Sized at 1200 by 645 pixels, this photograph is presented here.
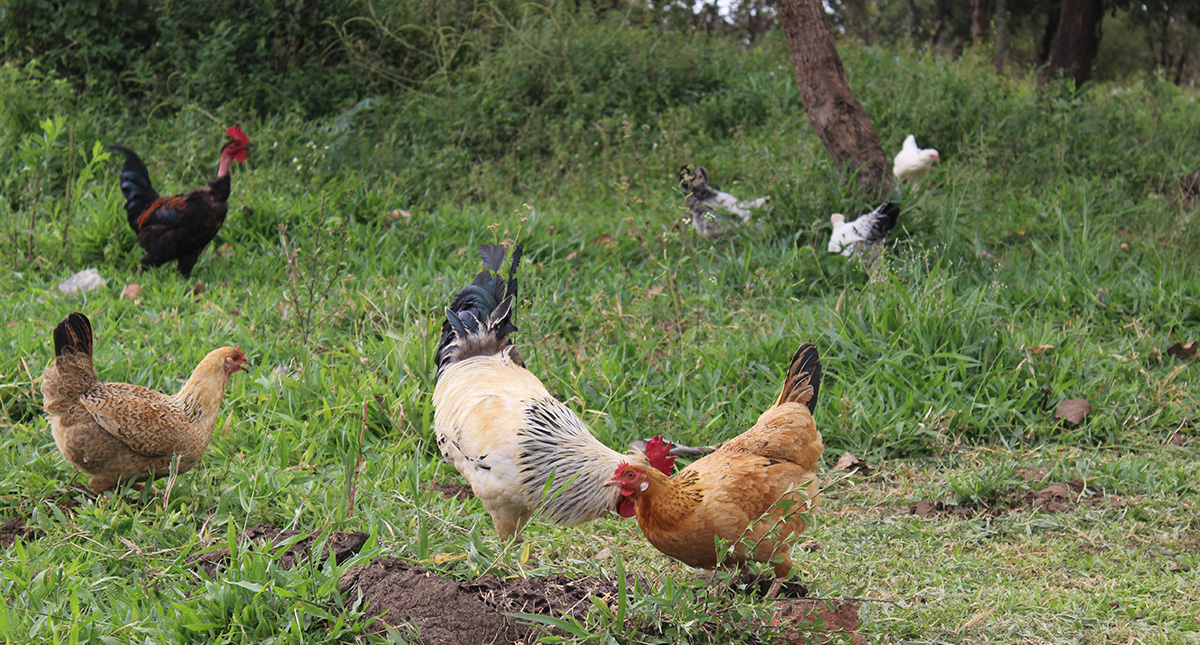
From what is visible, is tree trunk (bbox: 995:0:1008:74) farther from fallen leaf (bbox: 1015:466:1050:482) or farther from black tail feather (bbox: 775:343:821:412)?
black tail feather (bbox: 775:343:821:412)

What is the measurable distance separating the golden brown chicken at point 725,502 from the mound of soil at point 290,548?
2.69 ft

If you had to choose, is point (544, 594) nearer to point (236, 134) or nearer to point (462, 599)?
point (462, 599)

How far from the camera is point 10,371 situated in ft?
13.9

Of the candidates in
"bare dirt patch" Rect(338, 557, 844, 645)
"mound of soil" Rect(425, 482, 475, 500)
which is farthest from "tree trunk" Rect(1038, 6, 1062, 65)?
"bare dirt patch" Rect(338, 557, 844, 645)

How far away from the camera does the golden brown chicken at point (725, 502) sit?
269 centimetres

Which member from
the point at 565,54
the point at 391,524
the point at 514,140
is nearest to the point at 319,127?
the point at 514,140

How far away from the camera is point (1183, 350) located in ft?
16.4

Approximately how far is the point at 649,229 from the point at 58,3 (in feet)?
21.5

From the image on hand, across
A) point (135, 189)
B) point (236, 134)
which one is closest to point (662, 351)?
point (236, 134)

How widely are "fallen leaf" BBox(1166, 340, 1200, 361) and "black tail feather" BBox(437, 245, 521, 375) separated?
153 inches

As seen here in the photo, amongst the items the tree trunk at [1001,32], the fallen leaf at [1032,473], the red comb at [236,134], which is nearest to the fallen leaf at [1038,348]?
the fallen leaf at [1032,473]

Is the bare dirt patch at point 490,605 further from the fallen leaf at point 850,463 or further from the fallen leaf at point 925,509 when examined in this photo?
the fallen leaf at point 850,463

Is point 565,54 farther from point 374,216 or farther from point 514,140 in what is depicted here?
point 374,216

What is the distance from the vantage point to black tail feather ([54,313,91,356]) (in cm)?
330
